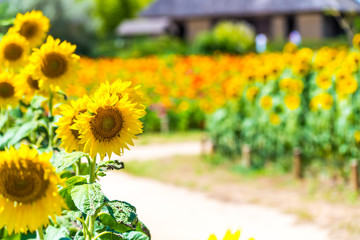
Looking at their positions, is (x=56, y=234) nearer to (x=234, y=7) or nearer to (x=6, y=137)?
(x=6, y=137)

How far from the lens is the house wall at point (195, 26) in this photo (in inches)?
1471

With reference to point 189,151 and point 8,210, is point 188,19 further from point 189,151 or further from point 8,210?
point 8,210

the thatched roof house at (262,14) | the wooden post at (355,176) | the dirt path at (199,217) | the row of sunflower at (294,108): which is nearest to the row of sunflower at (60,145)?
the dirt path at (199,217)

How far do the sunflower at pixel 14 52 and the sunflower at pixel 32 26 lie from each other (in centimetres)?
20

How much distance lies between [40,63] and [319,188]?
13.5 ft

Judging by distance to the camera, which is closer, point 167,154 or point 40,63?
point 40,63

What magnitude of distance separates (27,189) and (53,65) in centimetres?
111

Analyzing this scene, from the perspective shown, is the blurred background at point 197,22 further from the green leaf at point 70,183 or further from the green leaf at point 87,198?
the green leaf at point 87,198

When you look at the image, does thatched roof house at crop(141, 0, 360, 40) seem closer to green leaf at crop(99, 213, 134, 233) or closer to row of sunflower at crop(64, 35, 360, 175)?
row of sunflower at crop(64, 35, 360, 175)

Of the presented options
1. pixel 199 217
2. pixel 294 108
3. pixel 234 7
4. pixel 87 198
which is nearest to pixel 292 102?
pixel 294 108

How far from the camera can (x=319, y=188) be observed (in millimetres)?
5891

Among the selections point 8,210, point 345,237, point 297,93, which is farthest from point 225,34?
point 8,210

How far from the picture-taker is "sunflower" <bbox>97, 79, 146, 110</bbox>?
1.76 meters

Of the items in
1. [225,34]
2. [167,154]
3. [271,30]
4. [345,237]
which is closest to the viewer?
[345,237]
